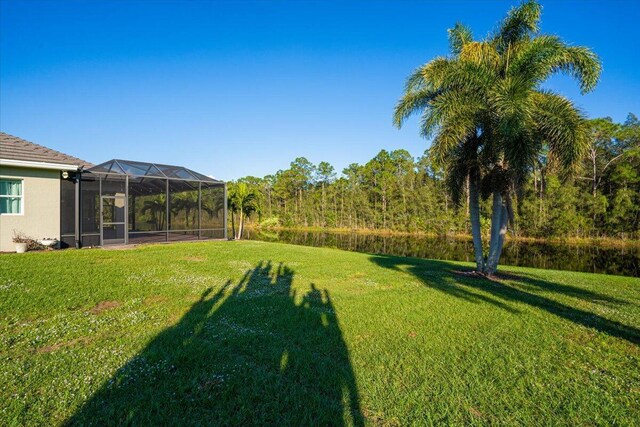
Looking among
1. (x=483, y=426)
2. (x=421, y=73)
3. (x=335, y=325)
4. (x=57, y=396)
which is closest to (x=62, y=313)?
(x=57, y=396)

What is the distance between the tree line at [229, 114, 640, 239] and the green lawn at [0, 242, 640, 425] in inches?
196

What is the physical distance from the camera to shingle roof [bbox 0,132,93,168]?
13.1 m

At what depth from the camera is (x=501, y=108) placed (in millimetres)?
8453

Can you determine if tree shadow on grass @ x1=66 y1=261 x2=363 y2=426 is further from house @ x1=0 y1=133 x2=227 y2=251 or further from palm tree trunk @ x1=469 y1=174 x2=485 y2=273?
house @ x1=0 y1=133 x2=227 y2=251

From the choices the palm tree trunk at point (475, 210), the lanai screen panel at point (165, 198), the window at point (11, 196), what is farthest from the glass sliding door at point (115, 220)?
the palm tree trunk at point (475, 210)

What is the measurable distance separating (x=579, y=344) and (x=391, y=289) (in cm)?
413

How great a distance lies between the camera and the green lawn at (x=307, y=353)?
309 centimetres

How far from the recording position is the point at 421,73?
10219 millimetres

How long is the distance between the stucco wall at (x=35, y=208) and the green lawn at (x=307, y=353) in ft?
20.4

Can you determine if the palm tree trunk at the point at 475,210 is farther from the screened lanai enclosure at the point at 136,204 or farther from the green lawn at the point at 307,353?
the screened lanai enclosure at the point at 136,204

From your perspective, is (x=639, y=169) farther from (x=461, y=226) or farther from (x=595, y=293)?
(x=595, y=293)

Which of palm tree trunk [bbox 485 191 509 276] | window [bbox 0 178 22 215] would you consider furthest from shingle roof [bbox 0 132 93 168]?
palm tree trunk [bbox 485 191 509 276]

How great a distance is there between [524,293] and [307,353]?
6.76 m

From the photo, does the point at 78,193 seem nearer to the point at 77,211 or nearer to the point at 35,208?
the point at 77,211
